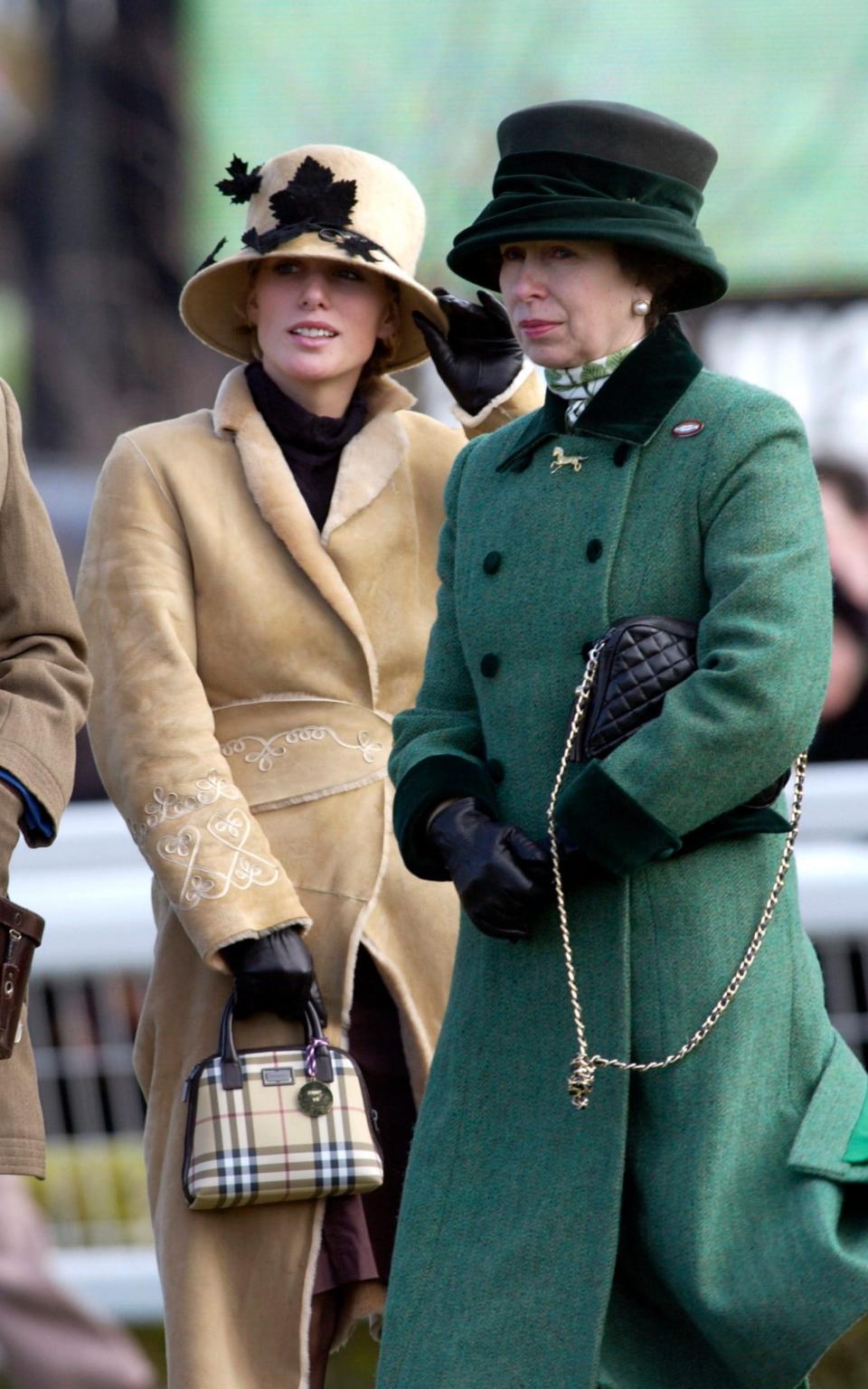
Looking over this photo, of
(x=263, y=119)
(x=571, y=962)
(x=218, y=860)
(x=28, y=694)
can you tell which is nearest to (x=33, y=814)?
(x=28, y=694)

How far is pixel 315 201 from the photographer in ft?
13.5

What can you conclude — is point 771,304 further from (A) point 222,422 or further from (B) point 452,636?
(B) point 452,636

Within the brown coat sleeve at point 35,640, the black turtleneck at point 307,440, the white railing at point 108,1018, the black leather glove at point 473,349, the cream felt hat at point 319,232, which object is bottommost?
the white railing at point 108,1018

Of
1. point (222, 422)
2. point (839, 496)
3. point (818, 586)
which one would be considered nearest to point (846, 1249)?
point (818, 586)

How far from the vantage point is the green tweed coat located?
3027 millimetres

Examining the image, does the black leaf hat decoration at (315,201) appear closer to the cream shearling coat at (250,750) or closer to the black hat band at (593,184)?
the cream shearling coat at (250,750)

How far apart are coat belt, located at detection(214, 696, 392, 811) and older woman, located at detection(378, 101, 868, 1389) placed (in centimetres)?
63

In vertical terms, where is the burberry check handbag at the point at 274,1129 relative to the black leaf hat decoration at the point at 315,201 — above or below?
below

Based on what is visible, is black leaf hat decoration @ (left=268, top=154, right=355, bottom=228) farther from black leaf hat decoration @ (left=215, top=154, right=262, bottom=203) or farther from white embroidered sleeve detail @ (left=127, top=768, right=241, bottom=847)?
white embroidered sleeve detail @ (left=127, top=768, right=241, bottom=847)

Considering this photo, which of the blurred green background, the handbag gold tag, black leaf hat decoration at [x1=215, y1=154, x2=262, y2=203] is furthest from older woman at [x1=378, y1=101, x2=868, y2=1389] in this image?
the blurred green background

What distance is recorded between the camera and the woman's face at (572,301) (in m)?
3.29

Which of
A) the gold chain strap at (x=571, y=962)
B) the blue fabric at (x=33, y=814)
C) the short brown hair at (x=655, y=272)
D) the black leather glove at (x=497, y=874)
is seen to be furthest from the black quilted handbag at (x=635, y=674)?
the blue fabric at (x=33, y=814)

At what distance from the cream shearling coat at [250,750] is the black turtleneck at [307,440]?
3cm

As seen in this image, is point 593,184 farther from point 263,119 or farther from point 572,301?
point 263,119
